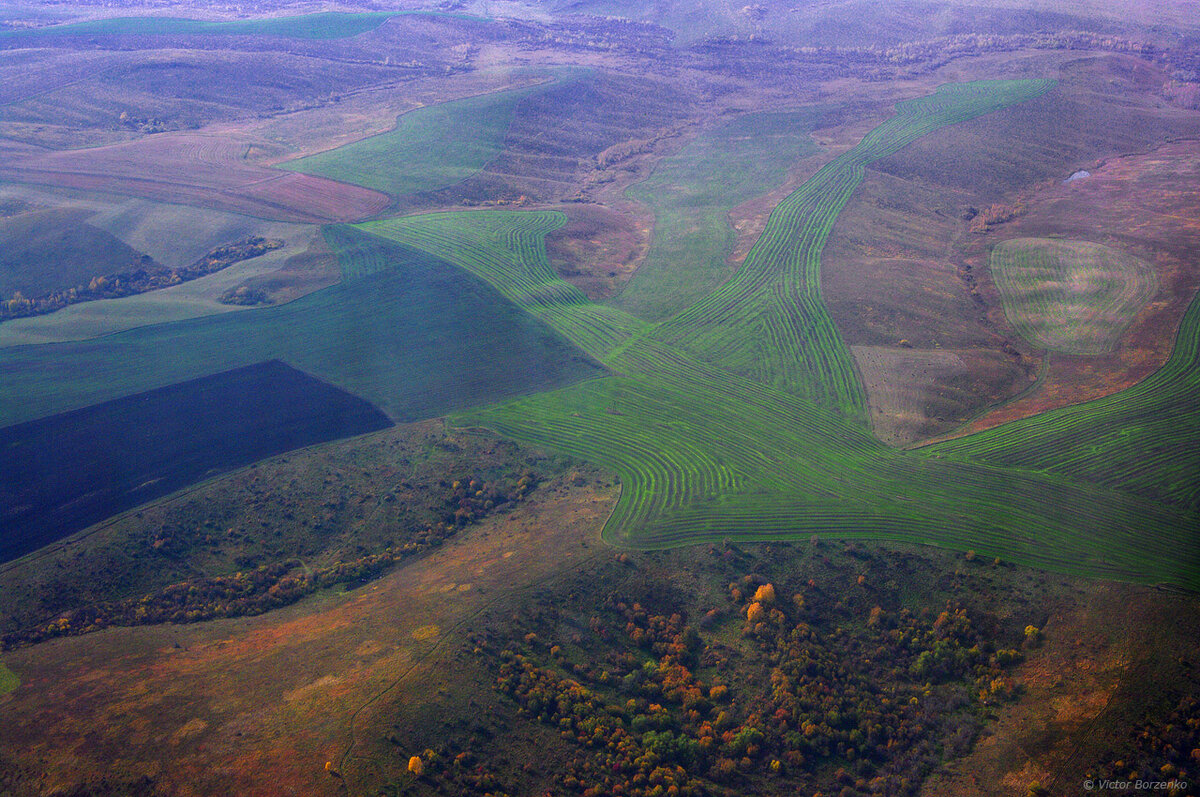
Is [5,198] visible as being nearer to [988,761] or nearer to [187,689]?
[187,689]

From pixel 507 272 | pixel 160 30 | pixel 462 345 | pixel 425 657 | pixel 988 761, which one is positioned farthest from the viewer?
pixel 160 30

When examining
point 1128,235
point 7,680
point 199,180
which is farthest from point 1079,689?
point 199,180

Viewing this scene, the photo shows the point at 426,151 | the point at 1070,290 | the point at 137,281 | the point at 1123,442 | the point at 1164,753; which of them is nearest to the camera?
the point at 1164,753

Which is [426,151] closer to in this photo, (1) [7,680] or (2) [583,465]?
(2) [583,465]

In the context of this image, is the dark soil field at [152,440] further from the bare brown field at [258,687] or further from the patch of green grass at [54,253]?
the patch of green grass at [54,253]

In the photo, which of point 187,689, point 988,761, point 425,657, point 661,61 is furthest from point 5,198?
point 661,61

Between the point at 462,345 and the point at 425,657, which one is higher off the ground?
the point at 462,345
